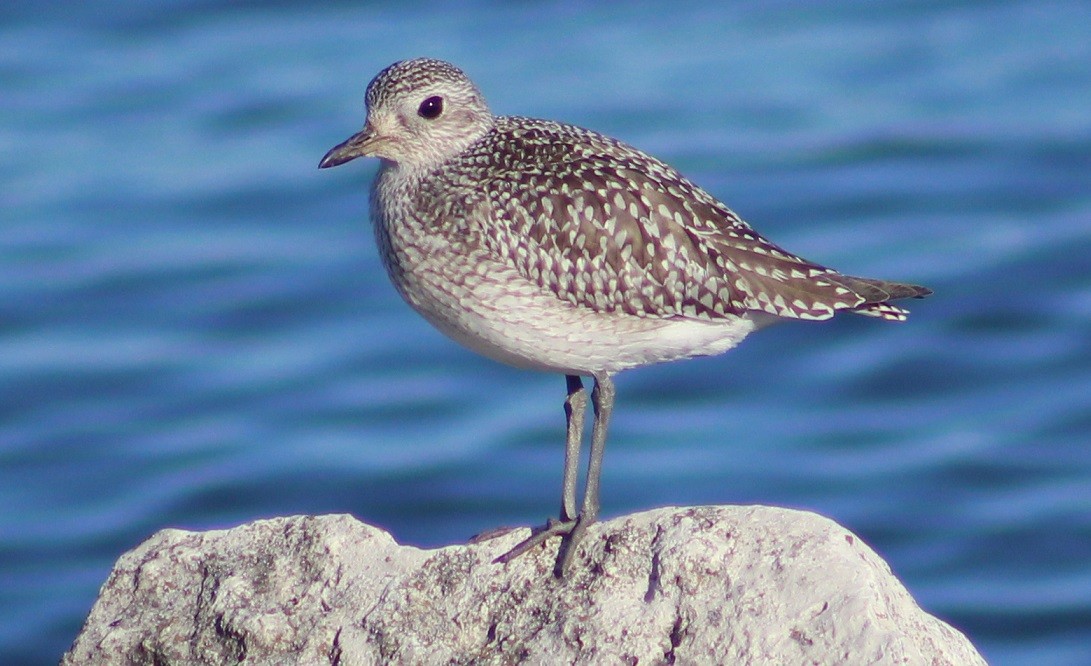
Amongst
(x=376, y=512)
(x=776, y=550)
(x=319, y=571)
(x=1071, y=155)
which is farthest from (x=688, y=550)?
(x=1071, y=155)

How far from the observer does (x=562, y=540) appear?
855cm

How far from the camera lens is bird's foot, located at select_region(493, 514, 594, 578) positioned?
8312mm

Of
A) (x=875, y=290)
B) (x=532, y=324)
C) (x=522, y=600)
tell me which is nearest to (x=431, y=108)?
(x=532, y=324)

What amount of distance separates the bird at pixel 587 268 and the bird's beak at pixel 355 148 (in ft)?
0.15

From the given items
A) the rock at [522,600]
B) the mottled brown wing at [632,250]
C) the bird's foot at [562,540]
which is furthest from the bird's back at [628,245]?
the rock at [522,600]

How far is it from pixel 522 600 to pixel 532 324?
5.82 feet

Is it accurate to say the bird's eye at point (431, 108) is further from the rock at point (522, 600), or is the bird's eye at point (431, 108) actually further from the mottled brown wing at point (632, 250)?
the rock at point (522, 600)

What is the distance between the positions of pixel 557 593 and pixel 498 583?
1.07 feet

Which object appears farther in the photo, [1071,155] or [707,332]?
[1071,155]

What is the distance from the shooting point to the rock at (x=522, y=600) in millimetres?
7555

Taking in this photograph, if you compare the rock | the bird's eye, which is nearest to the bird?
the bird's eye

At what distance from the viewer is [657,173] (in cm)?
979

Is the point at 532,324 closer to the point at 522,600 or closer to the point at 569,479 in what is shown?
the point at 569,479

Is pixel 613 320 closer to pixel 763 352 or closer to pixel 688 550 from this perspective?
pixel 688 550
